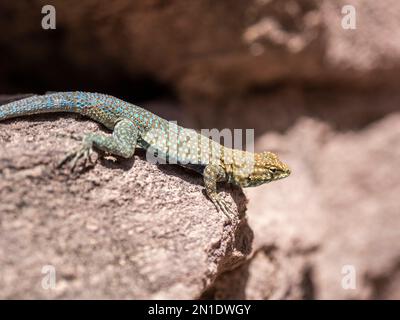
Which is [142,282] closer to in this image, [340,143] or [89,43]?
[89,43]

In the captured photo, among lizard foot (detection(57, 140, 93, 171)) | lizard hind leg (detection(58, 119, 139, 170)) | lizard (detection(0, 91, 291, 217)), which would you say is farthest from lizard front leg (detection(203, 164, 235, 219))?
lizard foot (detection(57, 140, 93, 171))

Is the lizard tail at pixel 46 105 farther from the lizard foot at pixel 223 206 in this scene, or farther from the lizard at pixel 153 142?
the lizard foot at pixel 223 206

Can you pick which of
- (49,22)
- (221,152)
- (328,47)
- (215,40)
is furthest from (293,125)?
(49,22)

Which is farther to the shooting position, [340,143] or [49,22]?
[340,143]

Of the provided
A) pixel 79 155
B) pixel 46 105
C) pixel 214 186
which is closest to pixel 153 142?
pixel 214 186

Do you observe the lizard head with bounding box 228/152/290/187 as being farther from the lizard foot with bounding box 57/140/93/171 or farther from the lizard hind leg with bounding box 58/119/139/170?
the lizard foot with bounding box 57/140/93/171
